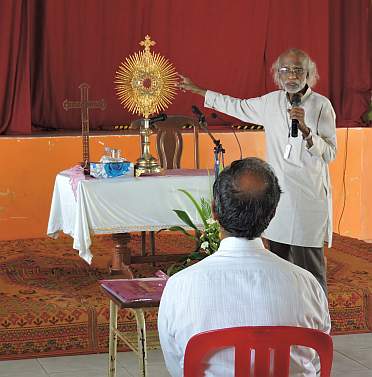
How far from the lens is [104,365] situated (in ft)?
14.8

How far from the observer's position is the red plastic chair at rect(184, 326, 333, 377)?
217cm

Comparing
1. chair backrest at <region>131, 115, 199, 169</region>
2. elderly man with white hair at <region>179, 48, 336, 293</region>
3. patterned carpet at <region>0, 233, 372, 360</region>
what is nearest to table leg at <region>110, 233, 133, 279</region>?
patterned carpet at <region>0, 233, 372, 360</region>

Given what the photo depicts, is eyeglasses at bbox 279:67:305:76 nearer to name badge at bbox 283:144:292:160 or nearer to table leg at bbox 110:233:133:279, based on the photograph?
name badge at bbox 283:144:292:160

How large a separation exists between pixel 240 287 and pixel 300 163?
216 centimetres

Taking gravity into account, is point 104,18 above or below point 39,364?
above

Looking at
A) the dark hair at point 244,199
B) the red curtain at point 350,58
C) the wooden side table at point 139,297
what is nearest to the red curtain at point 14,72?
the red curtain at point 350,58

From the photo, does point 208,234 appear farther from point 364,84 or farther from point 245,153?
point 364,84

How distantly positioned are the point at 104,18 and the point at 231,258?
5882mm

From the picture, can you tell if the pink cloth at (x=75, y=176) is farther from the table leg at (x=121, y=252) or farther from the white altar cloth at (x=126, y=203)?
the table leg at (x=121, y=252)

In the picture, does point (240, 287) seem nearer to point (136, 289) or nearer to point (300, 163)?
point (136, 289)

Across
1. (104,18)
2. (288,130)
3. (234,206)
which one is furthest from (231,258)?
(104,18)

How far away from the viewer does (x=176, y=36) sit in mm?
8188

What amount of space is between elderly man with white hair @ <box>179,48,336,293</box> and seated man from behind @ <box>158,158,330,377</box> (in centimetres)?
191

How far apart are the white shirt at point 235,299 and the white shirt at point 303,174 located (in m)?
2.01
